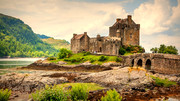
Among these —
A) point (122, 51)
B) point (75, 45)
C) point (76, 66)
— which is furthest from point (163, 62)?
point (75, 45)

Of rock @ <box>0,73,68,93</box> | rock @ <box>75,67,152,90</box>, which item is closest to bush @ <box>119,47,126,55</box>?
rock @ <box>75,67,152,90</box>

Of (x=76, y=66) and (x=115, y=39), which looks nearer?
(x=76, y=66)

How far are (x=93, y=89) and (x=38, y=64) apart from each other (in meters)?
46.0

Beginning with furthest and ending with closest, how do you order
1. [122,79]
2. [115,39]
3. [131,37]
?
1. [131,37]
2. [115,39]
3. [122,79]

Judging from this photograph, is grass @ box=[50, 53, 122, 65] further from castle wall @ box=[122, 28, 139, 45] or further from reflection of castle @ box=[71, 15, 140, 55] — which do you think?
castle wall @ box=[122, 28, 139, 45]

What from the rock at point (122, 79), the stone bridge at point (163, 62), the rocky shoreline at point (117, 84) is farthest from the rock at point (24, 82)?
the stone bridge at point (163, 62)

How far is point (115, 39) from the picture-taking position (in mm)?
65062

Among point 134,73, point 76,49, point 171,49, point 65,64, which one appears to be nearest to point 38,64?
point 65,64

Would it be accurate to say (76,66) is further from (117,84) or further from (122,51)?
(117,84)

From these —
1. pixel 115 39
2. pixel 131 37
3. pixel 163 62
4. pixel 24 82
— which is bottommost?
pixel 24 82

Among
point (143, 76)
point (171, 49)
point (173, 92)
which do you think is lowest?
point (173, 92)

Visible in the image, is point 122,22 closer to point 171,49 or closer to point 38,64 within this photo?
point 171,49

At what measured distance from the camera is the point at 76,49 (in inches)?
3066

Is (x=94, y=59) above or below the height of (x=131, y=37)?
below
